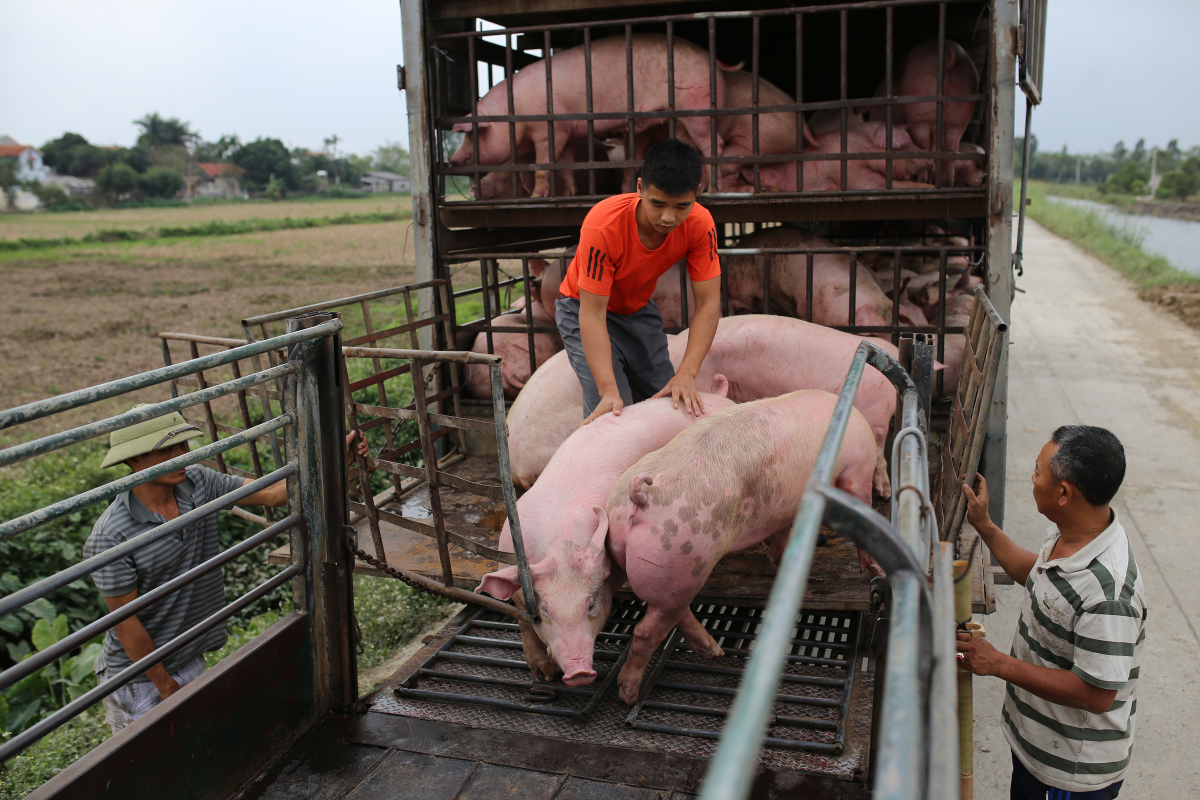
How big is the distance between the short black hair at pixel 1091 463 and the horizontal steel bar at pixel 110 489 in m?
2.22

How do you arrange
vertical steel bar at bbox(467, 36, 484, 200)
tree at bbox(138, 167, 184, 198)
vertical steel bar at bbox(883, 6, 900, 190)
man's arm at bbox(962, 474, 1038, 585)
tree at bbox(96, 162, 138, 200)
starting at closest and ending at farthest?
man's arm at bbox(962, 474, 1038, 585), vertical steel bar at bbox(883, 6, 900, 190), vertical steel bar at bbox(467, 36, 484, 200), tree at bbox(96, 162, 138, 200), tree at bbox(138, 167, 184, 198)

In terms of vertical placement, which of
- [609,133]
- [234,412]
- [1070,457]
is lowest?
[234,412]

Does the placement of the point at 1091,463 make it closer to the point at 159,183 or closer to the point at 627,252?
the point at 627,252

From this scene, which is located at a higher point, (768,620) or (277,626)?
(768,620)

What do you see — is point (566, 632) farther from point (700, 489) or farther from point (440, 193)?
point (440, 193)

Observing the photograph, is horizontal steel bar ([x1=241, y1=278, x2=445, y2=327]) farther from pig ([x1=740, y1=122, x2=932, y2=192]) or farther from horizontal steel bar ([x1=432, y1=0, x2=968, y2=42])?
pig ([x1=740, y1=122, x2=932, y2=192])

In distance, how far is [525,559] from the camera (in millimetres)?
2896

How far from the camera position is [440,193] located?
542 cm

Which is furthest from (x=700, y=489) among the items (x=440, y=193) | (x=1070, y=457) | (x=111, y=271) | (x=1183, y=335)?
(x=111, y=271)

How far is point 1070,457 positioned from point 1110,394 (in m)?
8.64

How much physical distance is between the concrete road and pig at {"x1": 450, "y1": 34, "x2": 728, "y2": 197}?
366cm

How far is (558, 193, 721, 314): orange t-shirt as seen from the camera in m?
3.61

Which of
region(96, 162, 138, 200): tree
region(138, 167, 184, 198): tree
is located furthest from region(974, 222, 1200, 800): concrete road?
region(96, 162, 138, 200): tree

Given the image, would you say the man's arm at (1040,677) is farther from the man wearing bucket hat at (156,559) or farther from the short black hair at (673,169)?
the man wearing bucket hat at (156,559)
